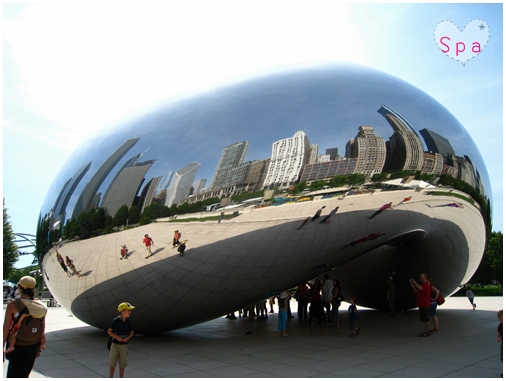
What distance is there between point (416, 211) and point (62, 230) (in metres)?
6.01

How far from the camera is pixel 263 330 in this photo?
951 cm

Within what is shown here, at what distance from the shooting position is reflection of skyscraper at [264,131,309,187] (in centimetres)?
598

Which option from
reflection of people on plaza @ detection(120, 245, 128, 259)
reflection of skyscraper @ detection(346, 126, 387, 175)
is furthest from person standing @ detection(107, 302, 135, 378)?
reflection of skyscraper @ detection(346, 126, 387, 175)

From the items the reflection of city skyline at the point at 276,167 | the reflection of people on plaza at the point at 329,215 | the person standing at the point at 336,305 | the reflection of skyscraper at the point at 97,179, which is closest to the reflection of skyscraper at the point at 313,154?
the reflection of city skyline at the point at 276,167

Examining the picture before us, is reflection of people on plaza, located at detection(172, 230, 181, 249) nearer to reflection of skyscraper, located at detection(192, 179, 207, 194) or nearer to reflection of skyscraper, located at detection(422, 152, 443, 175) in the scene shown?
reflection of skyscraper, located at detection(192, 179, 207, 194)

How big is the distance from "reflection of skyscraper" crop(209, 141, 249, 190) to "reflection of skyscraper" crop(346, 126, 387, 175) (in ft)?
5.16

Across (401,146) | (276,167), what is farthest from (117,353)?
(401,146)

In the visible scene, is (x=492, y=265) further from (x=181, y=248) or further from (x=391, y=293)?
(x=181, y=248)

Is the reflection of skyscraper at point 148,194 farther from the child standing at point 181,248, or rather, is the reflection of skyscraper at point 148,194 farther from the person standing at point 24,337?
the person standing at point 24,337

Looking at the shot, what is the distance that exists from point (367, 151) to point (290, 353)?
133 inches

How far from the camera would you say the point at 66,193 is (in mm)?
7246

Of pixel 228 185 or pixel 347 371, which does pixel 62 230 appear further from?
pixel 347 371

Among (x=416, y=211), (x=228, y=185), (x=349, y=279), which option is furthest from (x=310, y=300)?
(x=228, y=185)

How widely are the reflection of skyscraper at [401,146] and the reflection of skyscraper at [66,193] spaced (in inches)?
196
